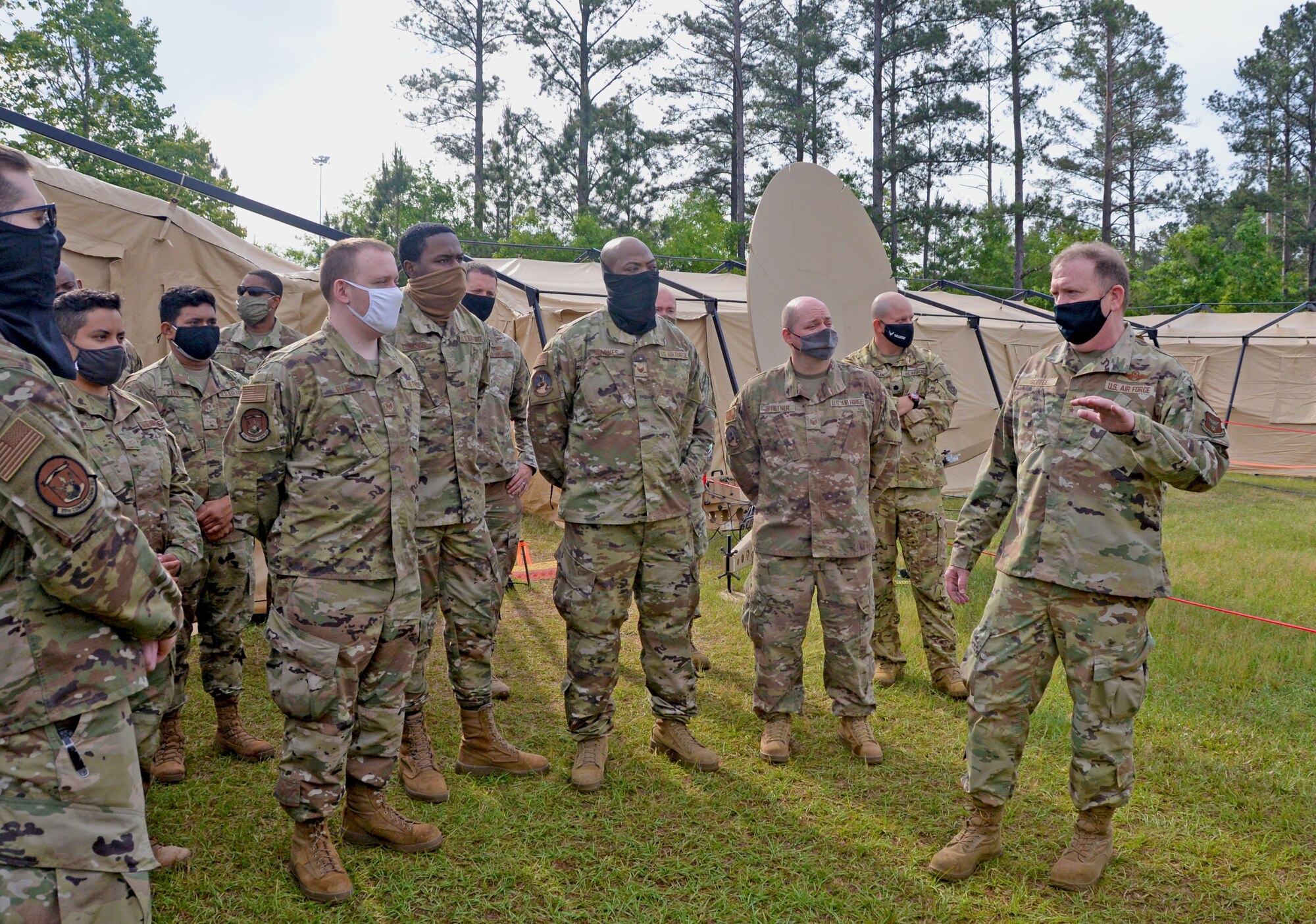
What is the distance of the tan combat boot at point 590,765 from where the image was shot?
385 centimetres

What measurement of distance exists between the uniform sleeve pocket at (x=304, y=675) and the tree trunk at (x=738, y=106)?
2226 centimetres

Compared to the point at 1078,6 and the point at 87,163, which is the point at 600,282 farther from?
the point at 1078,6

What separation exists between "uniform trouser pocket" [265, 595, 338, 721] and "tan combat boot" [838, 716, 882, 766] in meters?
2.46

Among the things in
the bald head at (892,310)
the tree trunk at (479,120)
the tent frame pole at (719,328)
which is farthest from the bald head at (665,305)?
the tree trunk at (479,120)

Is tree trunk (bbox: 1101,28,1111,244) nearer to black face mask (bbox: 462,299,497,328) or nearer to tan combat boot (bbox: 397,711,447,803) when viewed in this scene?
black face mask (bbox: 462,299,497,328)

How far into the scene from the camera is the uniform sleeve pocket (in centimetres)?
285

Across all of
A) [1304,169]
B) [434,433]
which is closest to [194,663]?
[434,433]

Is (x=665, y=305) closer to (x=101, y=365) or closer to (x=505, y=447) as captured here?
(x=505, y=447)

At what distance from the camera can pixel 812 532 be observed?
4.16 m

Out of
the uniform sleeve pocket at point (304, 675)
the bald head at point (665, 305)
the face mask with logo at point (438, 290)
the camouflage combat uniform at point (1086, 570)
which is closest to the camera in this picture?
the uniform sleeve pocket at point (304, 675)

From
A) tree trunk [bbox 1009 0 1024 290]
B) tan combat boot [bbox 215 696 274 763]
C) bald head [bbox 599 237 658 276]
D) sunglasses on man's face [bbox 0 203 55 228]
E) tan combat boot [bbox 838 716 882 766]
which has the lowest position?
tan combat boot [bbox 838 716 882 766]

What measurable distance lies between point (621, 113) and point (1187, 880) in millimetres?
25887

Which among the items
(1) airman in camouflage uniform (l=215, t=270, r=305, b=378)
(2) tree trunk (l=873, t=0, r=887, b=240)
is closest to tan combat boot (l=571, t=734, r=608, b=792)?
(1) airman in camouflage uniform (l=215, t=270, r=305, b=378)

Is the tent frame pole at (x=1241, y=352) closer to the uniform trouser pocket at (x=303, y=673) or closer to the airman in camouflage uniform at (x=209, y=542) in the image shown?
the airman in camouflage uniform at (x=209, y=542)
